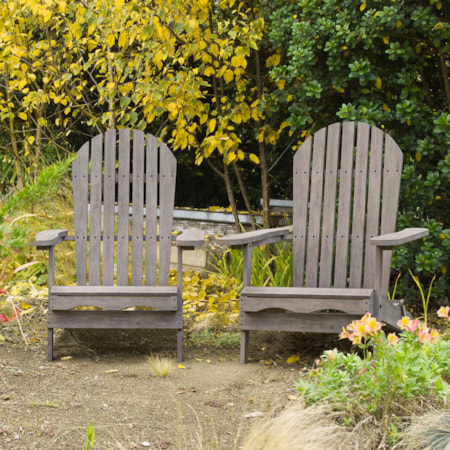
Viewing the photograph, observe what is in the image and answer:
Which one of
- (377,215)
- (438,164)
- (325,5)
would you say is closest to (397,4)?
(325,5)

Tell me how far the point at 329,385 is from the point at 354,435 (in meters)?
0.24

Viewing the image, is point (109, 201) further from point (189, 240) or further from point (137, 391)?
point (137, 391)

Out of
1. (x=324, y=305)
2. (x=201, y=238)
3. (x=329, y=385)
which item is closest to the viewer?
(x=329, y=385)

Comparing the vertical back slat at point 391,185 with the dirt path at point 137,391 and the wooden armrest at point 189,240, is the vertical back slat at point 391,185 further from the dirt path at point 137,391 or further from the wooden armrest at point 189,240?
the wooden armrest at point 189,240

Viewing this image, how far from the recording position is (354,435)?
2092mm

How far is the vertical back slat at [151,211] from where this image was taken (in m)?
3.63

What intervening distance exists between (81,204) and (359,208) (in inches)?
60.8

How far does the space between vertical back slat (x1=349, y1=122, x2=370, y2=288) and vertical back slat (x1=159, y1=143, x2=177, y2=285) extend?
1.01 metres

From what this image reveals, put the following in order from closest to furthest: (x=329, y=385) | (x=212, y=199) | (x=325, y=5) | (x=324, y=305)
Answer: (x=329, y=385) < (x=324, y=305) < (x=325, y=5) < (x=212, y=199)

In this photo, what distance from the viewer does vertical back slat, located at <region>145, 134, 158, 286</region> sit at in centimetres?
363

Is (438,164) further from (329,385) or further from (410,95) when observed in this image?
(329,385)

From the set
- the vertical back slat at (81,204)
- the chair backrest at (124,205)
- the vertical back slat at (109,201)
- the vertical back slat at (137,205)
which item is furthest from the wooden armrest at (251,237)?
the vertical back slat at (81,204)

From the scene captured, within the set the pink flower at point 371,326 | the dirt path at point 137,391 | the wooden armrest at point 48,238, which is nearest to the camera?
the pink flower at point 371,326

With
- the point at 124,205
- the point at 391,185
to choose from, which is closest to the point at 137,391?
the point at 124,205
